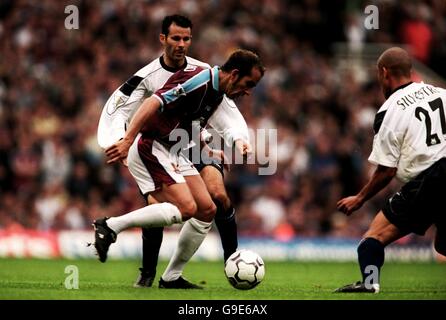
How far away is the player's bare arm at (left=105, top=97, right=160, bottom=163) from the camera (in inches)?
345

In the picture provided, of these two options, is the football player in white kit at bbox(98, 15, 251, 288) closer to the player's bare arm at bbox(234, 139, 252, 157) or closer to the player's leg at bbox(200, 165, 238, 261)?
the player's leg at bbox(200, 165, 238, 261)

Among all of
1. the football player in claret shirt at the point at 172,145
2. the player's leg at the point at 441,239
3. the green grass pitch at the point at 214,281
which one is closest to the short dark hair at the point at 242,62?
the football player in claret shirt at the point at 172,145

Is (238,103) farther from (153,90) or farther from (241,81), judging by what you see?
(241,81)

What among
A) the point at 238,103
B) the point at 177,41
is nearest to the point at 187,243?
the point at 177,41

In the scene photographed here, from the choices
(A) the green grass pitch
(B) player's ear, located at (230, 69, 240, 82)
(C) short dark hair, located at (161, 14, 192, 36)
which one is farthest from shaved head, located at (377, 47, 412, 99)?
(C) short dark hair, located at (161, 14, 192, 36)

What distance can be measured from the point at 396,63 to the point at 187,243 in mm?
2674

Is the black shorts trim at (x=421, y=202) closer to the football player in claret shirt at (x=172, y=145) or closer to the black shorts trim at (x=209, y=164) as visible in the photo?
the football player in claret shirt at (x=172, y=145)

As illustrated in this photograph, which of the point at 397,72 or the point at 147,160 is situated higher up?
the point at 397,72

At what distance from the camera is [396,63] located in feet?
29.2

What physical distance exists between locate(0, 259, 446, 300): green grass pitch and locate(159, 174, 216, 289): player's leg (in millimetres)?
232

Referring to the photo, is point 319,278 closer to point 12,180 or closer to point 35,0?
point 12,180

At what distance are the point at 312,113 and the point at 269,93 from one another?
95cm
